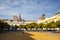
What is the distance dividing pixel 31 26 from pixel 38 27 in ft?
23.3

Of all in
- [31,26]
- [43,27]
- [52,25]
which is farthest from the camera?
[31,26]

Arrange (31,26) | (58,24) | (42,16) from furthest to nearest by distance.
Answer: (42,16) → (31,26) → (58,24)

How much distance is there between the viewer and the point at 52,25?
8031cm

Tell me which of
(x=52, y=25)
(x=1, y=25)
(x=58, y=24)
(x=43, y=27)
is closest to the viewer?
(x=1, y=25)

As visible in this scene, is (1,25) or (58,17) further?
(58,17)

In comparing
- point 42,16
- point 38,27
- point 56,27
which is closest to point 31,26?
point 38,27

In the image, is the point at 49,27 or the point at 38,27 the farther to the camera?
the point at 38,27

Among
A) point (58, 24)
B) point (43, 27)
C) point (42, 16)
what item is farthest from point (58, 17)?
point (42, 16)

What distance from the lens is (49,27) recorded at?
8306 cm

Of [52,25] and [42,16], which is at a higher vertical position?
[42,16]

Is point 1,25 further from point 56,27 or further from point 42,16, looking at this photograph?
point 42,16

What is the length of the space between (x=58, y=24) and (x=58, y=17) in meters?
19.2

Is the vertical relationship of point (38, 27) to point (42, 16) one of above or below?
below

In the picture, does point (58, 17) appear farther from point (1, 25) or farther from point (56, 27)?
point (1, 25)
